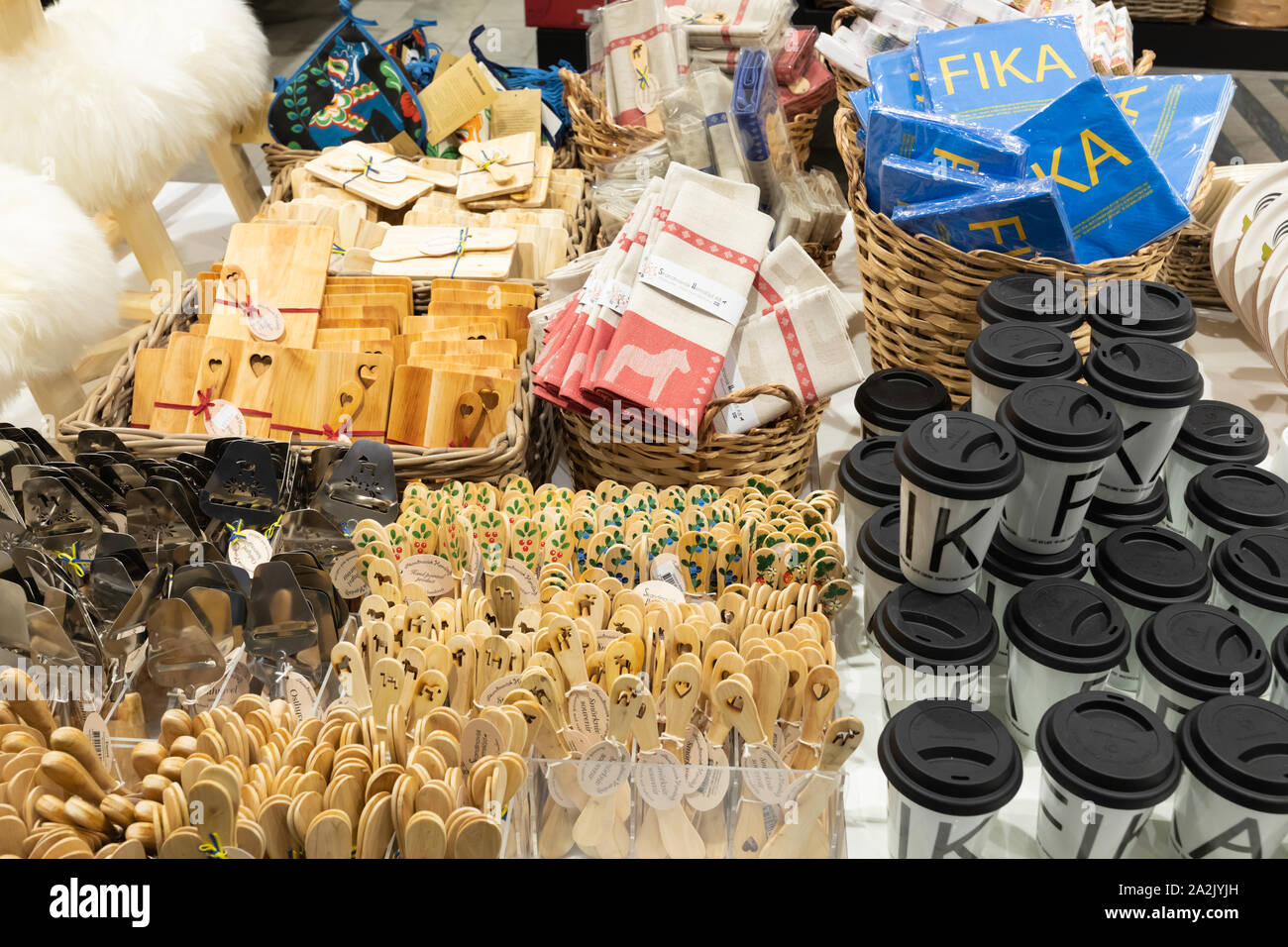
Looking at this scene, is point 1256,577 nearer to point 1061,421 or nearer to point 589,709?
point 1061,421

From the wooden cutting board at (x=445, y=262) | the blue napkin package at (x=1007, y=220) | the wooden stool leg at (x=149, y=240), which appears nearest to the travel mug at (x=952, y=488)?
the blue napkin package at (x=1007, y=220)

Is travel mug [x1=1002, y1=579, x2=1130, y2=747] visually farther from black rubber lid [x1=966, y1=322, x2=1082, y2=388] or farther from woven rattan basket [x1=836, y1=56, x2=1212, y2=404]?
woven rattan basket [x1=836, y1=56, x2=1212, y2=404]

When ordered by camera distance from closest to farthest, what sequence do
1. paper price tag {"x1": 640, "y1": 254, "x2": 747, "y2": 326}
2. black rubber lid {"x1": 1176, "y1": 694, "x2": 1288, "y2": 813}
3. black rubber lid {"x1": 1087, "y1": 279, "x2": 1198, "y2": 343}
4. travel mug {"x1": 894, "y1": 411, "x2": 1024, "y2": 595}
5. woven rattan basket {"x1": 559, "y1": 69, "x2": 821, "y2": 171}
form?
black rubber lid {"x1": 1176, "y1": 694, "x2": 1288, "y2": 813} → travel mug {"x1": 894, "y1": 411, "x2": 1024, "y2": 595} → black rubber lid {"x1": 1087, "y1": 279, "x2": 1198, "y2": 343} → paper price tag {"x1": 640, "y1": 254, "x2": 747, "y2": 326} → woven rattan basket {"x1": 559, "y1": 69, "x2": 821, "y2": 171}

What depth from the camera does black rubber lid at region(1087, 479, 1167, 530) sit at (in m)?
1.20

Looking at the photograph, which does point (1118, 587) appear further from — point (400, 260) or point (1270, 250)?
point (400, 260)

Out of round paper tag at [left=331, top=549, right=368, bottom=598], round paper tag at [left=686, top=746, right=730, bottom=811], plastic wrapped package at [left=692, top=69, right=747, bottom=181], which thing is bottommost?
round paper tag at [left=331, top=549, right=368, bottom=598]

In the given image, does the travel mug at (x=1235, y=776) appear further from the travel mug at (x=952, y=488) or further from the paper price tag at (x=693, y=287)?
the paper price tag at (x=693, y=287)

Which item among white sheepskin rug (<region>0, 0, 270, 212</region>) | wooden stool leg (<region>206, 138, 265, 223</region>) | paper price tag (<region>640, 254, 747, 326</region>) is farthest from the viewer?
wooden stool leg (<region>206, 138, 265, 223</region>)

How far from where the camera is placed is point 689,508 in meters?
1.38

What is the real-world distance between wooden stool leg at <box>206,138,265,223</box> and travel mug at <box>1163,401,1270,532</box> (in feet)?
7.46

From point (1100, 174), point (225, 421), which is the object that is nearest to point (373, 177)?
point (225, 421)

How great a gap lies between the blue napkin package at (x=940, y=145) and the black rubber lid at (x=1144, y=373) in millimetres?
449

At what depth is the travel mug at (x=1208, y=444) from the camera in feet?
4.04

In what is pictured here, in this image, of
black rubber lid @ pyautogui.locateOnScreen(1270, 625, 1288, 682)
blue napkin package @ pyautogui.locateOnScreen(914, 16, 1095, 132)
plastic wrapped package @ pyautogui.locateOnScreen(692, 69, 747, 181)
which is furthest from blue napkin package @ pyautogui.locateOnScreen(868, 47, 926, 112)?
black rubber lid @ pyautogui.locateOnScreen(1270, 625, 1288, 682)
